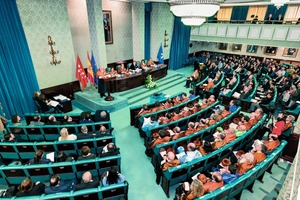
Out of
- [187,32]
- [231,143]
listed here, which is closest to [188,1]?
[231,143]

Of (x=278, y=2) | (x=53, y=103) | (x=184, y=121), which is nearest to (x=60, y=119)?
(x=53, y=103)

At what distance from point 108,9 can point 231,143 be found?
10.1m

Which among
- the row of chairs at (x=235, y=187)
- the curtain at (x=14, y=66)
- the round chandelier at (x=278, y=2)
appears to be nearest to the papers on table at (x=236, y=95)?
the round chandelier at (x=278, y=2)

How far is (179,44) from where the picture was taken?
571 inches

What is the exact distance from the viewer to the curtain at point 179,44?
13.8m

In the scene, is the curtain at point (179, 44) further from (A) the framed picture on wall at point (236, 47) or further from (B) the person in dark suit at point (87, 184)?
(B) the person in dark suit at point (87, 184)

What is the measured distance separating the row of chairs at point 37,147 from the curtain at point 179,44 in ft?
35.8

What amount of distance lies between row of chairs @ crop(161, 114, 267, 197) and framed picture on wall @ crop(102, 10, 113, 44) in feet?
31.1

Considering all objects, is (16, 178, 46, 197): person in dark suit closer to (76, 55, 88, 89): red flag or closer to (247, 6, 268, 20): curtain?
(76, 55, 88, 89): red flag

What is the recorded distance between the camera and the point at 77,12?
966 centimetres

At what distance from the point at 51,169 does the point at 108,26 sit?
9381 millimetres

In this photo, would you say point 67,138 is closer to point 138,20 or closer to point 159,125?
point 159,125

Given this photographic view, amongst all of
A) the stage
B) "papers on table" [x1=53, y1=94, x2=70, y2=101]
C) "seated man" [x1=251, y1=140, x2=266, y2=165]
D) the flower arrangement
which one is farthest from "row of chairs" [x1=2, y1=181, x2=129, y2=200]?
the flower arrangement

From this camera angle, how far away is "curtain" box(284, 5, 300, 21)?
44.5 feet
